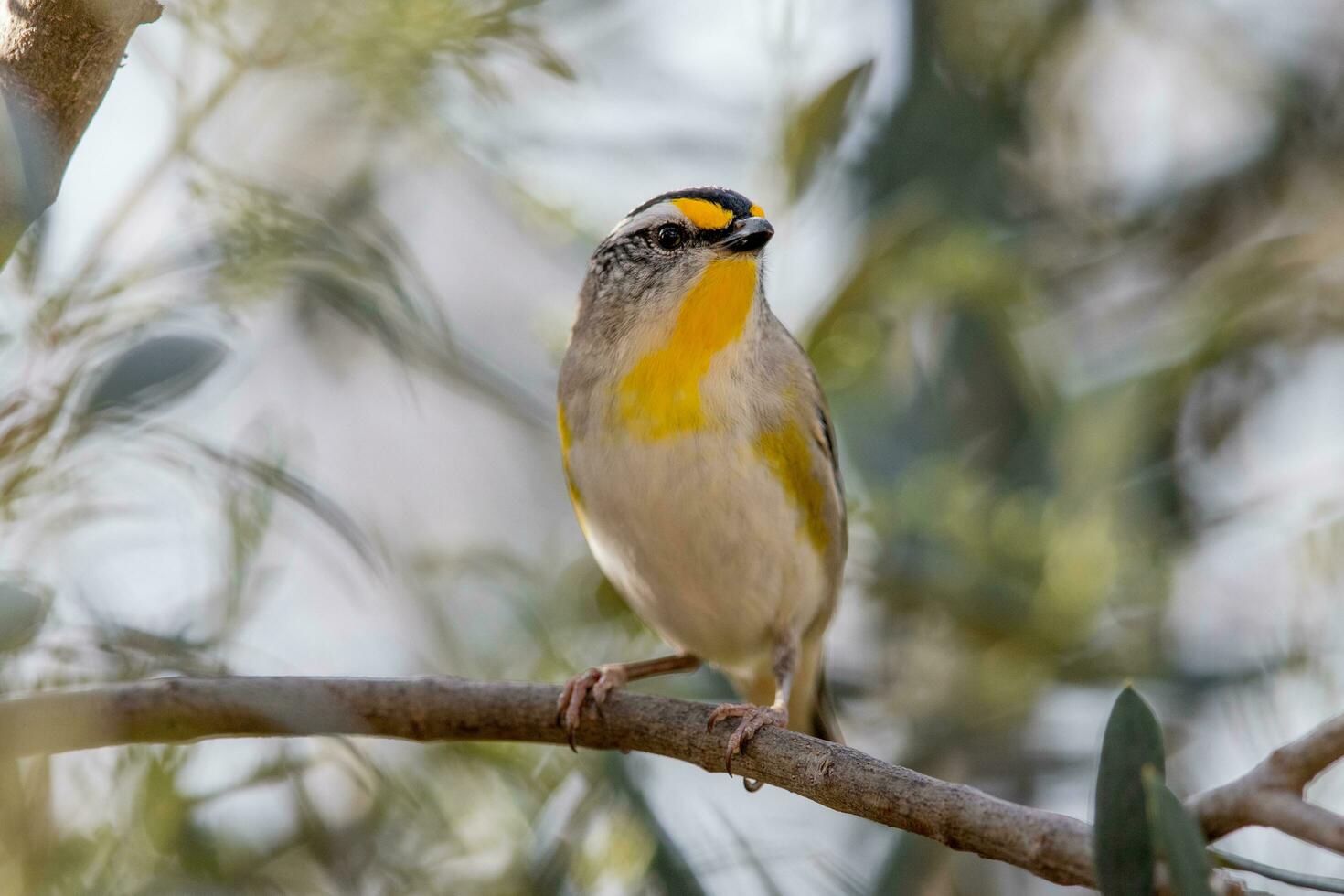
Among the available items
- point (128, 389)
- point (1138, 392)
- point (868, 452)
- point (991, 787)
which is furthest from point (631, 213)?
point (128, 389)

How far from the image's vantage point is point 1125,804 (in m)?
1.38

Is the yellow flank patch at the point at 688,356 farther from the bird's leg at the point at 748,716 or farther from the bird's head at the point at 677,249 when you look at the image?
the bird's leg at the point at 748,716

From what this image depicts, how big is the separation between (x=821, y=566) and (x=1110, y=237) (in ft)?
5.38

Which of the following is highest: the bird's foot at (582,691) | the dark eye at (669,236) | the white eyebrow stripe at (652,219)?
the white eyebrow stripe at (652,219)

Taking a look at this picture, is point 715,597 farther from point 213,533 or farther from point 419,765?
point 213,533

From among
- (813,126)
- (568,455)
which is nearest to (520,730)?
(568,455)

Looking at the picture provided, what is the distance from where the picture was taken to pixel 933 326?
3955 millimetres

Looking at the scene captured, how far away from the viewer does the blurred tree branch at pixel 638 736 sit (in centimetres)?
140

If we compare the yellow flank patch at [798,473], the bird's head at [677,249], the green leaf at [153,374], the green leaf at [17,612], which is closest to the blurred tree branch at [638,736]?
the green leaf at [17,612]

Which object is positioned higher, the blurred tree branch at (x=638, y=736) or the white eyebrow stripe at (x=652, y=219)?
the white eyebrow stripe at (x=652, y=219)

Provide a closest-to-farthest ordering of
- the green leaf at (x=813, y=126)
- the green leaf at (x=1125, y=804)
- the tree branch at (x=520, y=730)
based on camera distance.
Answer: the green leaf at (x=1125, y=804), the tree branch at (x=520, y=730), the green leaf at (x=813, y=126)

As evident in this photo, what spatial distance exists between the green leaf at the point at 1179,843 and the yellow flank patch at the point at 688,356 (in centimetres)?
184

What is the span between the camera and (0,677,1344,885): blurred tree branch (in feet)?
4.58

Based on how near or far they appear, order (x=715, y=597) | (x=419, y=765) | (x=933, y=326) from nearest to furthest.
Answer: (x=419, y=765) → (x=715, y=597) → (x=933, y=326)
